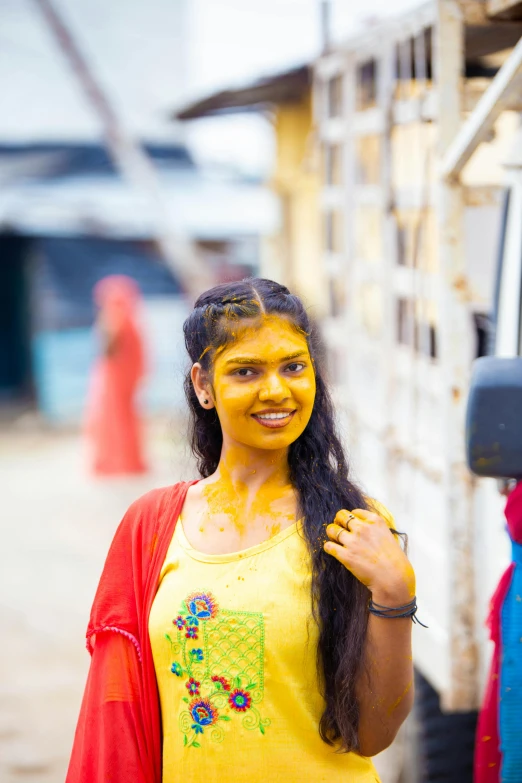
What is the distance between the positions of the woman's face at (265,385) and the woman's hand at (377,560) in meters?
0.23

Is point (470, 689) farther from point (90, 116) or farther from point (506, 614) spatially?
point (90, 116)

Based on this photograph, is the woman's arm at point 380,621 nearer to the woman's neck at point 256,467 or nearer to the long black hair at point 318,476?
the long black hair at point 318,476

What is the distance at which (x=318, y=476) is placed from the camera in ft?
5.91

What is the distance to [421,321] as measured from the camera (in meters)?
3.55

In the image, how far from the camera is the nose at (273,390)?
5.57 feet

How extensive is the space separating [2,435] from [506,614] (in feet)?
37.9

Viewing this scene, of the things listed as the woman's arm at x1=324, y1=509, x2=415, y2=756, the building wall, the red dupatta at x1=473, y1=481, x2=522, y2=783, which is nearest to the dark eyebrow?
Answer: the woman's arm at x1=324, y1=509, x2=415, y2=756

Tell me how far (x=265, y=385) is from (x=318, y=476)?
213mm

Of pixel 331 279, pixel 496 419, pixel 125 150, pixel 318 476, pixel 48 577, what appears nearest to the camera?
pixel 318 476

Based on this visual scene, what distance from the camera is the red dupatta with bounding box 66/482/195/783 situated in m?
1.78

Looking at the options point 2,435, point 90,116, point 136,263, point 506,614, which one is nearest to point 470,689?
point 506,614

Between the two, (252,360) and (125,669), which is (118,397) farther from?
(252,360)

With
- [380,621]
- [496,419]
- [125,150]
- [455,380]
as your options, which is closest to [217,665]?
[380,621]

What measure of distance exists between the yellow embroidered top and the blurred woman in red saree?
8580 mm
